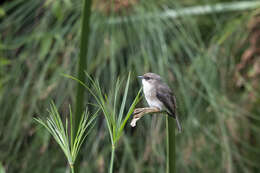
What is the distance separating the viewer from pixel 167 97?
18.0 inches

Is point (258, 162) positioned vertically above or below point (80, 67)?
below

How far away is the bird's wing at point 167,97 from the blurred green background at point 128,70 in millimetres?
487

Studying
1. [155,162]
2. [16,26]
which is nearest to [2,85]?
[16,26]

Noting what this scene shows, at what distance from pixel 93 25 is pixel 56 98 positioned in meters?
0.24

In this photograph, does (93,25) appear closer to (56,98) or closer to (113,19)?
(113,19)

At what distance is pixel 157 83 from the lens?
490 mm

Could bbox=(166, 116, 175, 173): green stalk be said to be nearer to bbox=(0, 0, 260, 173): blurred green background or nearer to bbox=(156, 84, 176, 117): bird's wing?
bbox=(156, 84, 176, 117): bird's wing

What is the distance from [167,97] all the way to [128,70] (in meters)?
0.57

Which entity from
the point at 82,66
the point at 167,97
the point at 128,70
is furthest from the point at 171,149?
the point at 128,70

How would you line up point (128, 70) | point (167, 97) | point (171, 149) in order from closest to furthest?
point (171, 149) < point (167, 97) < point (128, 70)

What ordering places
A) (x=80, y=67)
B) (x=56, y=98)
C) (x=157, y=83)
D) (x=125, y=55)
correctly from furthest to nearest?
(x=125, y=55) < (x=56, y=98) < (x=157, y=83) < (x=80, y=67)

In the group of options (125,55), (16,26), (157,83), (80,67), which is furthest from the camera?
(125,55)

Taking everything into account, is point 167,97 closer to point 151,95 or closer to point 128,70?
point 151,95

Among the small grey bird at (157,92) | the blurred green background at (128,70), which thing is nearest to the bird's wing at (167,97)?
the small grey bird at (157,92)
